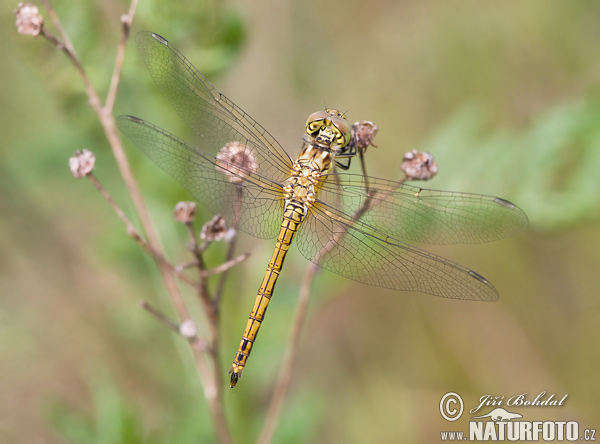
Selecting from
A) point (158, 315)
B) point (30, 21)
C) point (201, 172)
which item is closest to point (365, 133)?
point (201, 172)

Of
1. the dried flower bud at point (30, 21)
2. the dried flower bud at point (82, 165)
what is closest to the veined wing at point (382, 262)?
the dried flower bud at point (82, 165)

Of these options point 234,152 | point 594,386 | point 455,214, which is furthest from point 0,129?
point 594,386

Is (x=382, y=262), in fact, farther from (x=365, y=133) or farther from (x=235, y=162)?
(x=235, y=162)

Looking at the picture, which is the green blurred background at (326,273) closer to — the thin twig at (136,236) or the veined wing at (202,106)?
the veined wing at (202,106)

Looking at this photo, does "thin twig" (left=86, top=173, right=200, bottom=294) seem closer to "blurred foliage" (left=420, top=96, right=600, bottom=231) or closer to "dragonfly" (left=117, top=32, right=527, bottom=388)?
"dragonfly" (left=117, top=32, right=527, bottom=388)

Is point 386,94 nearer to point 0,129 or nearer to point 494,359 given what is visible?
point 494,359
